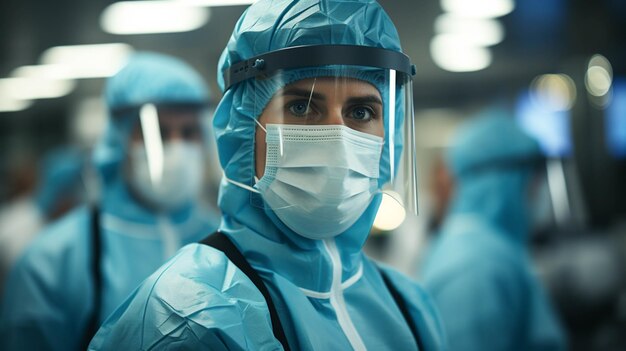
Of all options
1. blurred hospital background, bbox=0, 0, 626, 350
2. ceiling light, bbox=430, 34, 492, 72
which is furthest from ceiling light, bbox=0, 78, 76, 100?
ceiling light, bbox=430, 34, 492, 72

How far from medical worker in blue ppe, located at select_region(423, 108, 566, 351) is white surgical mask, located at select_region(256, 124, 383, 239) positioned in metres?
1.20

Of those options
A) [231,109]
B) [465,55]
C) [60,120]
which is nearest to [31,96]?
[60,120]

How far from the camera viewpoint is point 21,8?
145 inches

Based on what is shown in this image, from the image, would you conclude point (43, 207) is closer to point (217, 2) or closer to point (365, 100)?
point (217, 2)

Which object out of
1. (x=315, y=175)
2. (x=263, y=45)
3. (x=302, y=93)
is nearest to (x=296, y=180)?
(x=315, y=175)

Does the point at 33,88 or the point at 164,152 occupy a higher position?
the point at 33,88

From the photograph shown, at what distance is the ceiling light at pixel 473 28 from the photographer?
4.55 meters

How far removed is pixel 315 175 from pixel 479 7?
3.51 m

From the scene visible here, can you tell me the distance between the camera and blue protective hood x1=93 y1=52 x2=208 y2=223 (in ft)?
7.79

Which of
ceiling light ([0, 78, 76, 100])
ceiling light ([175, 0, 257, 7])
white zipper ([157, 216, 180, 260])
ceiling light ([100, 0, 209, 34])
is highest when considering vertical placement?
ceiling light ([0, 78, 76, 100])

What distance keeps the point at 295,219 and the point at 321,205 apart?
0.19 ft

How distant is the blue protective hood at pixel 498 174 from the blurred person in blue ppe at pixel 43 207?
2648mm

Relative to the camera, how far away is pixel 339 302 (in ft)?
4.28

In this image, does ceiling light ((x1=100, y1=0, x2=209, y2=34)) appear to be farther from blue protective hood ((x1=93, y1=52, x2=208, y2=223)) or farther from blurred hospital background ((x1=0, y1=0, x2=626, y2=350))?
blue protective hood ((x1=93, y1=52, x2=208, y2=223))
